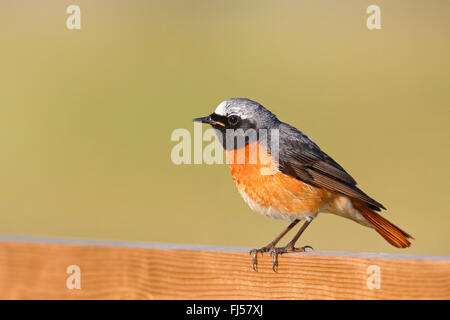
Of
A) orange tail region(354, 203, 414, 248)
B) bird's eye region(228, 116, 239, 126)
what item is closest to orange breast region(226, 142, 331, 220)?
bird's eye region(228, 116, 239, 126)

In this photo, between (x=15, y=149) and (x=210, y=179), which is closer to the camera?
(x=210, y=179)

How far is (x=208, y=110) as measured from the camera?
29.4ft

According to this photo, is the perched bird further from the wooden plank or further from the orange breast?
the wooden plank

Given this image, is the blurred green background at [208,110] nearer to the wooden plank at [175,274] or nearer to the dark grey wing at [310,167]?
the dark grey wing at [310,167]

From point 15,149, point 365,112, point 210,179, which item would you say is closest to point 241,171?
point 210,179

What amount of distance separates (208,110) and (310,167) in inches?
180

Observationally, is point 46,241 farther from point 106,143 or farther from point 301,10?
point 301,10

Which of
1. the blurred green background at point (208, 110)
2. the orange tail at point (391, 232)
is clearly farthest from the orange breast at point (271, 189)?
the blurred green background at point (208, 110)

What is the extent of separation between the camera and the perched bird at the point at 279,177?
13.9 ft

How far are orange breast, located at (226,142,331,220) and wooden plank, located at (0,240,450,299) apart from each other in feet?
2.63

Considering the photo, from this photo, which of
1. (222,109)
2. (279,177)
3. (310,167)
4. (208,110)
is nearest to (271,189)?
(279,177)

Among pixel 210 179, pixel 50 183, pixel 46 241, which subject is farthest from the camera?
pixel 50 183

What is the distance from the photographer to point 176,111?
9562 millimetres

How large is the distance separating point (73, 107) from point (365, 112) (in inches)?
171
